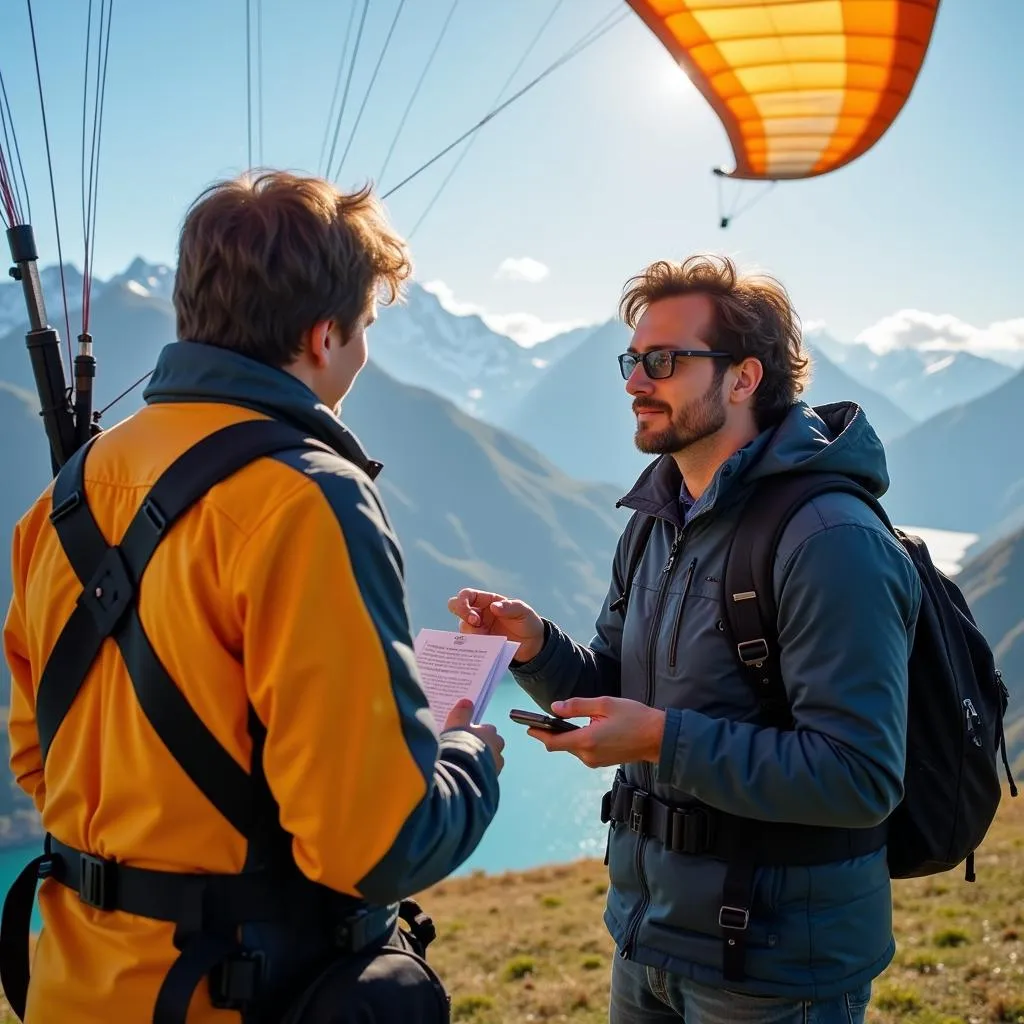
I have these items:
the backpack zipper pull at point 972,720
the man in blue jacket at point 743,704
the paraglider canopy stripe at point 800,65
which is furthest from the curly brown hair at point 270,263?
the paraglider canopy stripe at point 800,65

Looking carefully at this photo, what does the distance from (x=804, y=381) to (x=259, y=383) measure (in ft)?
7.34

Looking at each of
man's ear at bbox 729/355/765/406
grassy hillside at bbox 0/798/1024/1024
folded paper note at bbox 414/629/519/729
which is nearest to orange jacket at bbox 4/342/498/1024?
folded paper note at bbox 414/629/519/729

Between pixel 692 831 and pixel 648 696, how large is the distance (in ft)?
1.53

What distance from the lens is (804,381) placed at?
138 inches

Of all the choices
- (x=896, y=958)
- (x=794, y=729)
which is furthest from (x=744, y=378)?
(x=896, y=958)

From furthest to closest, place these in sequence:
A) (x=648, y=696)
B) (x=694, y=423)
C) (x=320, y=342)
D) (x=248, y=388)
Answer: (x=694, y=423)
(x=648, y=696)
(x=320, y=342)
(x=248, y=388)

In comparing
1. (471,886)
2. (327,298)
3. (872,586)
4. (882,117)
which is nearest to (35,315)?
(327,298)

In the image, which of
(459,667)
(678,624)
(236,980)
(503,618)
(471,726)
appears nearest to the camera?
(236,980)

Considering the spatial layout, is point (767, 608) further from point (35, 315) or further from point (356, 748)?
point (35, 315)

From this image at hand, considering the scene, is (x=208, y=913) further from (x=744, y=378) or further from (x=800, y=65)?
(x=800, y=65)

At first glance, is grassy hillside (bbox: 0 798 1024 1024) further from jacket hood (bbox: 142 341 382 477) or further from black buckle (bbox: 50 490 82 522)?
black buckle (bbox: 50 490 82 522)

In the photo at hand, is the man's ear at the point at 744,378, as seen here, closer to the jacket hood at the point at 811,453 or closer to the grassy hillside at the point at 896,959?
the jacket hood at the point at 811,453

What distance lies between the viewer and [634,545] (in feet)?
11.8

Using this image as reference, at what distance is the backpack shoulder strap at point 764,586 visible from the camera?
2797 millimetres
